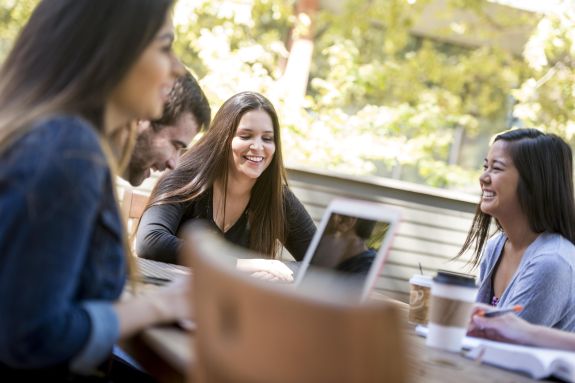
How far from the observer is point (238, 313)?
1.04m

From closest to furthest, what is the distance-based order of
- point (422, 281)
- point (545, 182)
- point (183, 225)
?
1. point (422, 281)
2. point (545, 182)
3. point (183, 225)

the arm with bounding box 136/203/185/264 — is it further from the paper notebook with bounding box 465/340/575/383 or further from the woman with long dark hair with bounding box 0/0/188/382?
the paper notebook with bounding box 465/340/575/383

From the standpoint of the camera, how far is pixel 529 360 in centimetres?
180

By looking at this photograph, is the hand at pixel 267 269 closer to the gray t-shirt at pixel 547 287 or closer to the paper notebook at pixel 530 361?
the gray t-shirt at pixel 547 287

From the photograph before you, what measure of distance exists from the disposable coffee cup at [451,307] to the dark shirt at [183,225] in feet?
5.10

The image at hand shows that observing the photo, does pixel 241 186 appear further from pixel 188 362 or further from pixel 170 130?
pixel 188 362

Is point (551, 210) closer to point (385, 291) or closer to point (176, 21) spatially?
point (385, 291)

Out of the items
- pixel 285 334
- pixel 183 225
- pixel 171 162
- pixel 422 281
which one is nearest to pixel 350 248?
pixel 422 281

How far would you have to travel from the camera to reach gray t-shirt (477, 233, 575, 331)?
8.93ft

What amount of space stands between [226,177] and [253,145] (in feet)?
0.64

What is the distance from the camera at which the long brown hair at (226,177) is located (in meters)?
3.74

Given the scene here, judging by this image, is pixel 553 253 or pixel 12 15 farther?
pixel 12 15

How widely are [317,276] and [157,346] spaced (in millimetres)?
628

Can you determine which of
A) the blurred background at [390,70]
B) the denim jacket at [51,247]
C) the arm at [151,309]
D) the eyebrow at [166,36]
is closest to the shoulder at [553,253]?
the arm at [151,309]
